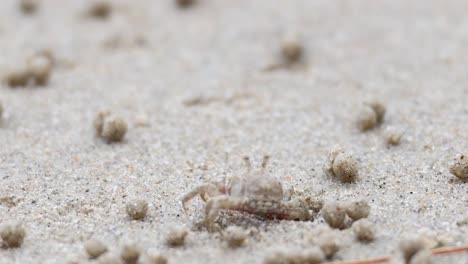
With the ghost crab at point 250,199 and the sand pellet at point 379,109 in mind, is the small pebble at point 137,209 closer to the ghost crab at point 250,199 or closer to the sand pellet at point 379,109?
the ghost crab at point 250,199

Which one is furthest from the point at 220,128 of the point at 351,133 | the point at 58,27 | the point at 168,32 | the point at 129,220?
the point at 58,27

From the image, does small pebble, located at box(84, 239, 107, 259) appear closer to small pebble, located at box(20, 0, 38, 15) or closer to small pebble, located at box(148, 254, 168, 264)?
small pebble, located at box(148, 254, 168, 264)

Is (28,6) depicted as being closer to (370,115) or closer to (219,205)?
(370,115)

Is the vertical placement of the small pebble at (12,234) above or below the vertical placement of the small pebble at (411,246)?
below

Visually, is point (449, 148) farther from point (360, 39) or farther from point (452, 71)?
point (360, 39)

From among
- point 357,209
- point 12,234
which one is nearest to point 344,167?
point 357,209

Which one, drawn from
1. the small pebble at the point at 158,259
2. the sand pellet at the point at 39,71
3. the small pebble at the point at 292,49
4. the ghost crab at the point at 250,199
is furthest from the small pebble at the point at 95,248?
the small pebble at the point at 292,49
